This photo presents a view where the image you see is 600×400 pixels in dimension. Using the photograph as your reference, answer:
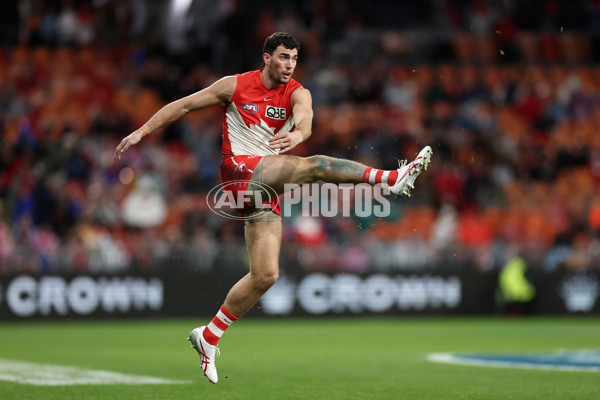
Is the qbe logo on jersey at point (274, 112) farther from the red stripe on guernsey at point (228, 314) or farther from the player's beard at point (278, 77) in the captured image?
the red stripe on guernsey at point (228, 314)

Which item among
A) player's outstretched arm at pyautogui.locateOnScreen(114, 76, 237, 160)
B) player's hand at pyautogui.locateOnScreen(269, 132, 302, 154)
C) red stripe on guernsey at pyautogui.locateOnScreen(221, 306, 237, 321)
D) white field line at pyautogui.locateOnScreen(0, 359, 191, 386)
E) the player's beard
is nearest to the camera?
player's hand at pyautogui.locateOnScreen(269, 132, 302, 154)

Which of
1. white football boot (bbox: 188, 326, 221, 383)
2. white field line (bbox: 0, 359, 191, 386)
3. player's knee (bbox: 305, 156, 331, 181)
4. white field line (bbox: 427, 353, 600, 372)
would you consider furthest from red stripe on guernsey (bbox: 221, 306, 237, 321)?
white field line (bbox: 427, 353, 600, 372)

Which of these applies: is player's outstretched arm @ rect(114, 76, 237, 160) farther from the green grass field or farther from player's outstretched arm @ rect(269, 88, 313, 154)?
the green grass field

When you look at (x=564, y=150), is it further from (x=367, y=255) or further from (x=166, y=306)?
(x=166, y=306)

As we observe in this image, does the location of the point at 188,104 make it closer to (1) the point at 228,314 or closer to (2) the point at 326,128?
(1) the point at 228,314

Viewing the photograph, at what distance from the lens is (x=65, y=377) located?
10102mm

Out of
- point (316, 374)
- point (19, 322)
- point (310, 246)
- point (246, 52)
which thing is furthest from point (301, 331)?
point (246, 52)

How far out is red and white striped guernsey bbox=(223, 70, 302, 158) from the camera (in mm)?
8930

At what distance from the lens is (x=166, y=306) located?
18.8m

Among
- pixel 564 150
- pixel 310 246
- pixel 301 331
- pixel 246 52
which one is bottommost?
pixel 301 331

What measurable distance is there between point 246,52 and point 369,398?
15900mm

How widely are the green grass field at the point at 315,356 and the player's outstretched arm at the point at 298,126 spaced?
235 centimetres

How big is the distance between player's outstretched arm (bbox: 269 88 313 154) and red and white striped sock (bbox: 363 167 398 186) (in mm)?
599

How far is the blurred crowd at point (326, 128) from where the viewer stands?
18594 mm
